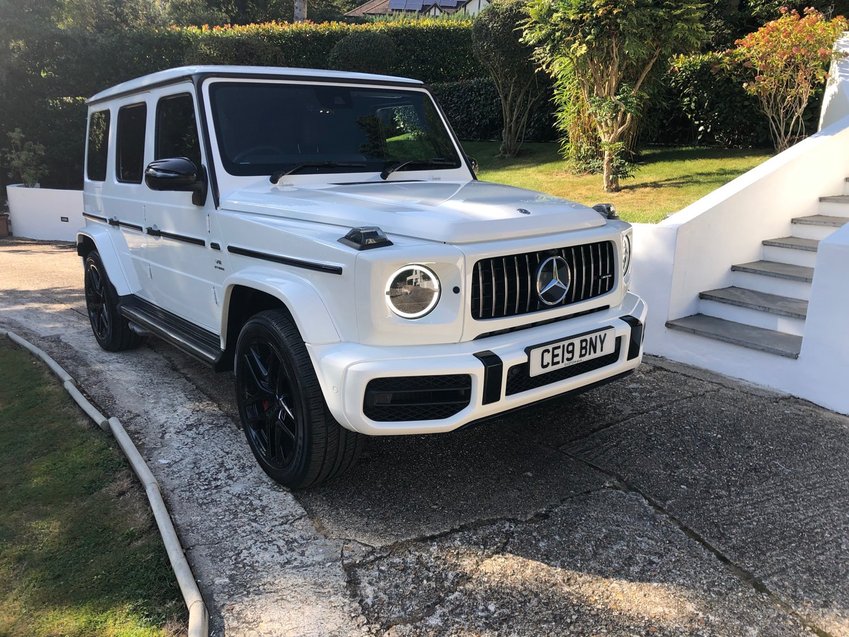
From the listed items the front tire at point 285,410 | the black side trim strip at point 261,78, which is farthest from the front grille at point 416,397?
the black side trim strip at point 261,78

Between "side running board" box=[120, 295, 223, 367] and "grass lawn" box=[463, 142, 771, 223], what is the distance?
16.2ft

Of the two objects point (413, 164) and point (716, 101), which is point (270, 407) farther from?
point (716, 101)

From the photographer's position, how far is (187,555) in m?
2.76

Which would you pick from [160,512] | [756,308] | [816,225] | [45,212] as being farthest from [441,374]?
[45,212]

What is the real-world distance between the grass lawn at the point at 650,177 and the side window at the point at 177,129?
489cm

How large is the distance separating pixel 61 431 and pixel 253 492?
1505 millimetres

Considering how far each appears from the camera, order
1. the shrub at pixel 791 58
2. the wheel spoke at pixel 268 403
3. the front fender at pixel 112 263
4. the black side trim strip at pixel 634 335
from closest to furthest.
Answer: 1. the wheel spoke at pixel 268 403
2. the black side trim strip at pixel 634 335
3. the front fender at pixel 112 263
4. the shrub at pixel 791 58

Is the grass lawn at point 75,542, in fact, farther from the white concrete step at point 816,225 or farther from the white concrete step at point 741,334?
the white concrete step at point 816,225

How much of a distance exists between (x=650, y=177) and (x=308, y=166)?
7.12 metres

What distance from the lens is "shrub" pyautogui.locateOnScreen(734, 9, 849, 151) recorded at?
768 cm

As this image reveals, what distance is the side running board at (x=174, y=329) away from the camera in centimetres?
375

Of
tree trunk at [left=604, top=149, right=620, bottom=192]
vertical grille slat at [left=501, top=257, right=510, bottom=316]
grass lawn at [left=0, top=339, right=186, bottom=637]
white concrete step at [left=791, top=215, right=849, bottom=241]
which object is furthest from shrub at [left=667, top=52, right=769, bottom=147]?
Answer: grass lawn at [left=0, top=339, right=186, bottom=637]

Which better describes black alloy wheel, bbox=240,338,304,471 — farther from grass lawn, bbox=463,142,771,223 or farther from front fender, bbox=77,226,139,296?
grass lawn, bbox=463,142,771,223

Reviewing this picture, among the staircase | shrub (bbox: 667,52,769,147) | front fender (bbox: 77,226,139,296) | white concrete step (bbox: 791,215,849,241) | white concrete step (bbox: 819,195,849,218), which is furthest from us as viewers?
shrub (bbox: 667,52,769,147)
